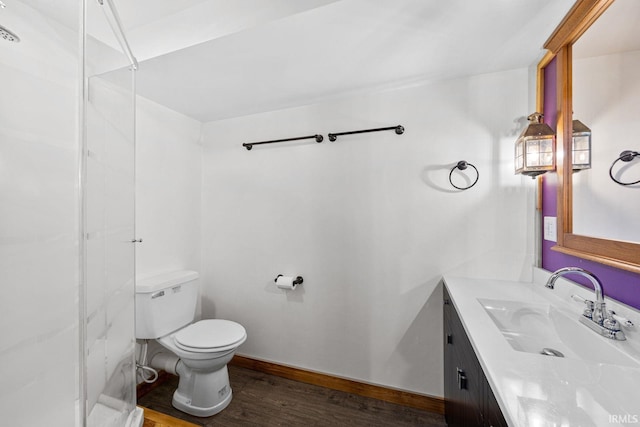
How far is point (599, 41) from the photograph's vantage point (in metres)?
1.00

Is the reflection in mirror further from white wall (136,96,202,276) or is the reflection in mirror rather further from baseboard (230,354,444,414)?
white wall (136,96,202,276)

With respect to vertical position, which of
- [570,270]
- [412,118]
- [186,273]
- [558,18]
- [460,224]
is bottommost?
[186,273]

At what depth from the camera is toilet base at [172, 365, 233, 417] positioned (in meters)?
1.68

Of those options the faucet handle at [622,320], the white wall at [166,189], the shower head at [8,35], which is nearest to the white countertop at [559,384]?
the faucet handle at [622,320]

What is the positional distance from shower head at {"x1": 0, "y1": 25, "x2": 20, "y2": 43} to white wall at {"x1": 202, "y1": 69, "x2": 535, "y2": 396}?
4.67ft

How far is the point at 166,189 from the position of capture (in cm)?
→ 208

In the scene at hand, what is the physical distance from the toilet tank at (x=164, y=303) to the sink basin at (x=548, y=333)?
195 cm

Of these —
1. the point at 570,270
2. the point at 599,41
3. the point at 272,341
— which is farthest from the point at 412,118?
the point at 272,341

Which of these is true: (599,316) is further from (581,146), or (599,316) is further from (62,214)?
(62,214)

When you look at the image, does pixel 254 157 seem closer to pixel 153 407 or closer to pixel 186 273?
pixel 186 273

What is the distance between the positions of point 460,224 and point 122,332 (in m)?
2.00

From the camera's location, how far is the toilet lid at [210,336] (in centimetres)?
162

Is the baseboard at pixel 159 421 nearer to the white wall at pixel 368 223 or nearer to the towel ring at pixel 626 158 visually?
the white wall at pixel 368 223

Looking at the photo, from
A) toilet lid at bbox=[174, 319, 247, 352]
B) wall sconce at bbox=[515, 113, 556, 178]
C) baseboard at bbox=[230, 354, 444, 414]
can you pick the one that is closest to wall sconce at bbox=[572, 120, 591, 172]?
wall sconce at bbox=[515, 113, 556, 178]
